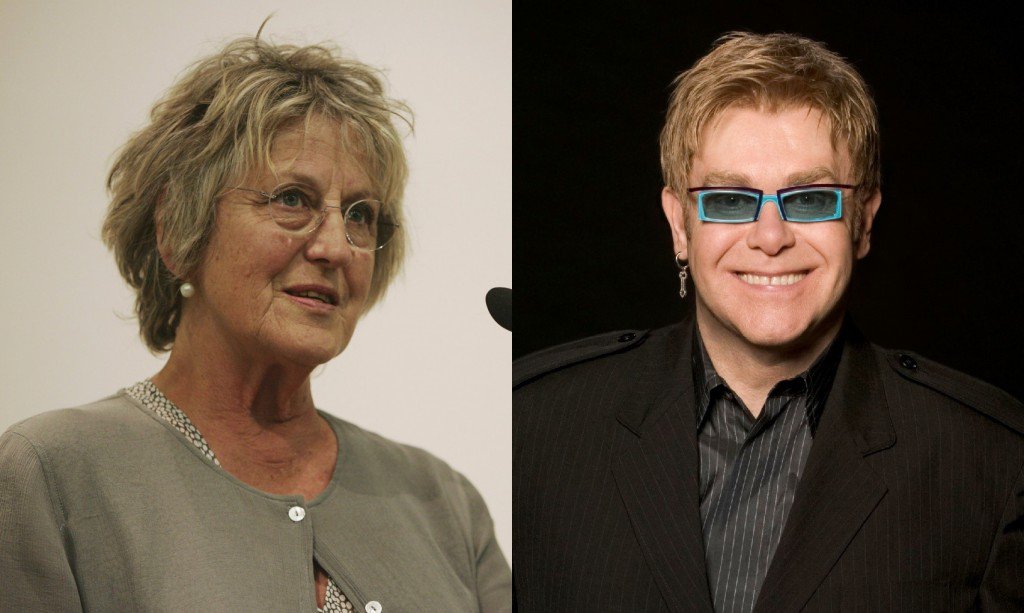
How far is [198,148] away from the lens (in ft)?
6.17

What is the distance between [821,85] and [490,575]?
112 cm

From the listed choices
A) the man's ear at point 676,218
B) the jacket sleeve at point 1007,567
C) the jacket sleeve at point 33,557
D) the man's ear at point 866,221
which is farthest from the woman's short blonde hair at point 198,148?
the jacket sleeve at point 1007,567

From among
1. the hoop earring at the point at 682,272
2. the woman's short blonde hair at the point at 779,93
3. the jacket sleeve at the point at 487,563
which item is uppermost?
the woman's short blonde hair at the point at 779,93

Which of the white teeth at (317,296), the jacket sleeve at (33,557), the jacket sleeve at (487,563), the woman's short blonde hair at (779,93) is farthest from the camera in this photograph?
the jacket sleeve at (487,563)

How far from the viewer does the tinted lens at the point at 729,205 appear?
1807mm

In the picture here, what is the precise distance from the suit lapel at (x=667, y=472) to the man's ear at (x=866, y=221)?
1.13 feet

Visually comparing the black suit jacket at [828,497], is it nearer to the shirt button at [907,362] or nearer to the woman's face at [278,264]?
the shirt button at [907,362]

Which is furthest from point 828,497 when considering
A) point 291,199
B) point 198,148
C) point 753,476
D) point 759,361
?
point 198,148

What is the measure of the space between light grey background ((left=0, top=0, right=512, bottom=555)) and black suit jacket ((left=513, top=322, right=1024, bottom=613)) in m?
0.22

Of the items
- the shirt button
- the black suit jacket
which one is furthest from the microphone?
the shirt button

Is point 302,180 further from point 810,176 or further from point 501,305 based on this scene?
point 810,176

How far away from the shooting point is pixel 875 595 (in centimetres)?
177

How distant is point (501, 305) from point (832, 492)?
0.75 meters

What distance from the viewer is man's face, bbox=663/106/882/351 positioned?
1785mm
